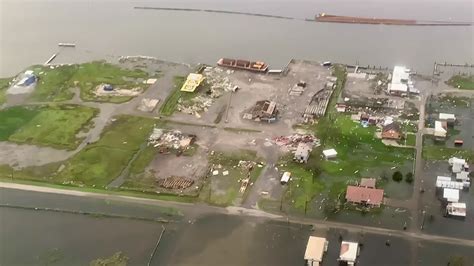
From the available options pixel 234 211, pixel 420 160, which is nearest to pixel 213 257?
pixel 234 211

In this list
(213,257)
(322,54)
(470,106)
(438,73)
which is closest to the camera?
(213,257)

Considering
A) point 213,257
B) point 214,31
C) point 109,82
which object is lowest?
point 213,257

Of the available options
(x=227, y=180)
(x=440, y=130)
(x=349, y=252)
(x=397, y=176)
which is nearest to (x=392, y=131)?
(x=440, y=130)

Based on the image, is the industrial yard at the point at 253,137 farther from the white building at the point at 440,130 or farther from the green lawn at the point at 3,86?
the white building at the point at 440,130

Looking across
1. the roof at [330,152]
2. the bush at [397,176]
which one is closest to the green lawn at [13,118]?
the roof at [330,152]

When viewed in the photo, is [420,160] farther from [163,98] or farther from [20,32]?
[20,32]
